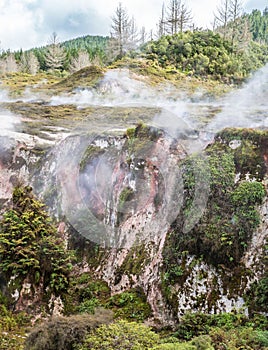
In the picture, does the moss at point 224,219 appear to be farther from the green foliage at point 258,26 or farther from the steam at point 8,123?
the green foliage at point 258,26

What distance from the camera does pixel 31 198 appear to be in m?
13.9

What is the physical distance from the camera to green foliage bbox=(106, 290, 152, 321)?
1201 centimetres

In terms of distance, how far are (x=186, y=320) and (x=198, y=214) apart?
3.36 metres

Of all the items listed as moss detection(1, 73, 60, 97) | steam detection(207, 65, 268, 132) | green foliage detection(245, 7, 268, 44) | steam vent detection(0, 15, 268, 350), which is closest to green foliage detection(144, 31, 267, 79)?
steam detection(207, 65, 268, 132)

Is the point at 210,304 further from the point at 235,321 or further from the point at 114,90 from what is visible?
the point at 114,90

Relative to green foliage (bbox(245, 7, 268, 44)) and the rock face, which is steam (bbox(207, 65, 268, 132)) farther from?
green foliage (bbox(245, 7, 268, 44))

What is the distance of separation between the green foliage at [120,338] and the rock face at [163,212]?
3.16 meters

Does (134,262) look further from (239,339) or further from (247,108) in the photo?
(247,108)

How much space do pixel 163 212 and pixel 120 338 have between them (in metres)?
6.25

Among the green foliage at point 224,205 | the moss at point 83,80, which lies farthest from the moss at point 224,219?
the moss at point 83,80

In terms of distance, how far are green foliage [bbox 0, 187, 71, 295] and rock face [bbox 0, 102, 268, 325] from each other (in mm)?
2096

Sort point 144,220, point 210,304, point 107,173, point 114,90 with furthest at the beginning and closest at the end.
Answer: point 114,90, point 107,173, point 144,220, point 210,304

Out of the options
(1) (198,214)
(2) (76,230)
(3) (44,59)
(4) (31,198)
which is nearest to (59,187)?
(2) (76,230)

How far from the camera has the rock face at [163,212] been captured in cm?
1155
